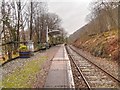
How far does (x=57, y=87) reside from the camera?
9023 mm

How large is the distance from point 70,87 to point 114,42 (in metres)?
18.4

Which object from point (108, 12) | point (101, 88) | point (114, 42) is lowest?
point (101, 88)

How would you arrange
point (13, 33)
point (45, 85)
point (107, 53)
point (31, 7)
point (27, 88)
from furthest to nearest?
1. point (31, 7)
2. point (13, 33)
3. point (107, 53)
4. point (45, 85)
5. point (27, 88)

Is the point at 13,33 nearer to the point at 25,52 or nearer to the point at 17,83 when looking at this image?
the point at 25,52

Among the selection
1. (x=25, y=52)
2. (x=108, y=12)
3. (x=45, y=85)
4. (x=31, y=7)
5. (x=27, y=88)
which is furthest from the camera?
(x=31, y=7)

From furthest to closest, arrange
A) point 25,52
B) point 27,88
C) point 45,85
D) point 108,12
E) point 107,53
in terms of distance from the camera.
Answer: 1. point 108,12
2. point 107,53
3. point 25,52
4. point 45,85
5. point 27,88

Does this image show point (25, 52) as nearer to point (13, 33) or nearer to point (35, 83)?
point (13, 33)

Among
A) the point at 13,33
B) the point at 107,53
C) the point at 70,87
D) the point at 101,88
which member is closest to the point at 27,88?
the point at 70,87

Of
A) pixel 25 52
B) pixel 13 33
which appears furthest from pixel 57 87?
pixel 13 33

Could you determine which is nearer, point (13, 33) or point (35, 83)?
point (35, 83)

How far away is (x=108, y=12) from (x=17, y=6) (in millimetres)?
11632

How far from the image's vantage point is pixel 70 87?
897 centimetres

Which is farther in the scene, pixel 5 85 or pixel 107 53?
pixel 107 53

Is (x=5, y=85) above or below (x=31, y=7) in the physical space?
below
